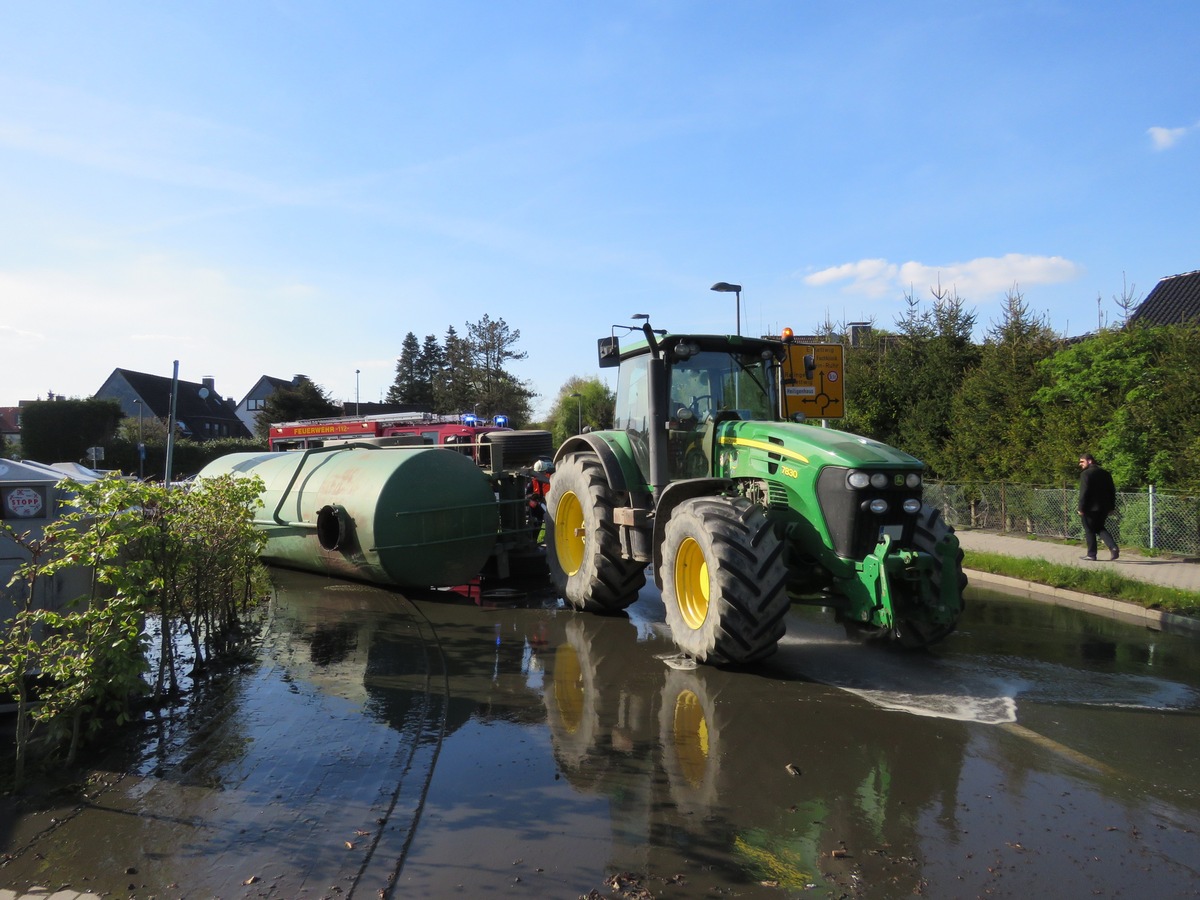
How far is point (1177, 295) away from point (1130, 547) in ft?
49.7

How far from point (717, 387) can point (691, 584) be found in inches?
78.8

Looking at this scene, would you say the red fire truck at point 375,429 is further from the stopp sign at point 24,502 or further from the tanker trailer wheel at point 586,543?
the stopp sign at point 24,502

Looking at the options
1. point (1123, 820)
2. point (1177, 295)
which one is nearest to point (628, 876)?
point (1123, 820)

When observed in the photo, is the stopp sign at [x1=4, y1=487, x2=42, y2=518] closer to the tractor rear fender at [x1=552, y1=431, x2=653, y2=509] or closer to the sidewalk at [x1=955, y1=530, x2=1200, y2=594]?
the tractor rear fender at [x1=552, y1=431, x2=653, y2=509]

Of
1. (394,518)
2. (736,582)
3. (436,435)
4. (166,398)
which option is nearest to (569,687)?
(736,582)

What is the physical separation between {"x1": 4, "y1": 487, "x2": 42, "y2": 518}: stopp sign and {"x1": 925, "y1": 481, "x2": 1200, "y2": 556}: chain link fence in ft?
34.9

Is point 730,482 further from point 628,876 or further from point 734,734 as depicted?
point 628,876

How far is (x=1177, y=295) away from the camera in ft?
79.0

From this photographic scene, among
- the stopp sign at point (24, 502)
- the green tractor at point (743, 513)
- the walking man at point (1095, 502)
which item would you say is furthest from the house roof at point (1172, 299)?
the stopp sign at point (24, 502)

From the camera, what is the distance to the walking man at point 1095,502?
11.7 metres

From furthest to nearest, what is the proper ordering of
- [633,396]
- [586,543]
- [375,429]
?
[375,429] < [633,396] < [586,543]

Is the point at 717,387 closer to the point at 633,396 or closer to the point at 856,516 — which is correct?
the point at 633,396

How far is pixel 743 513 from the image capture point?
6.41 meters

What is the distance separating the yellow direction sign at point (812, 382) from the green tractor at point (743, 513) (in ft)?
0.16
